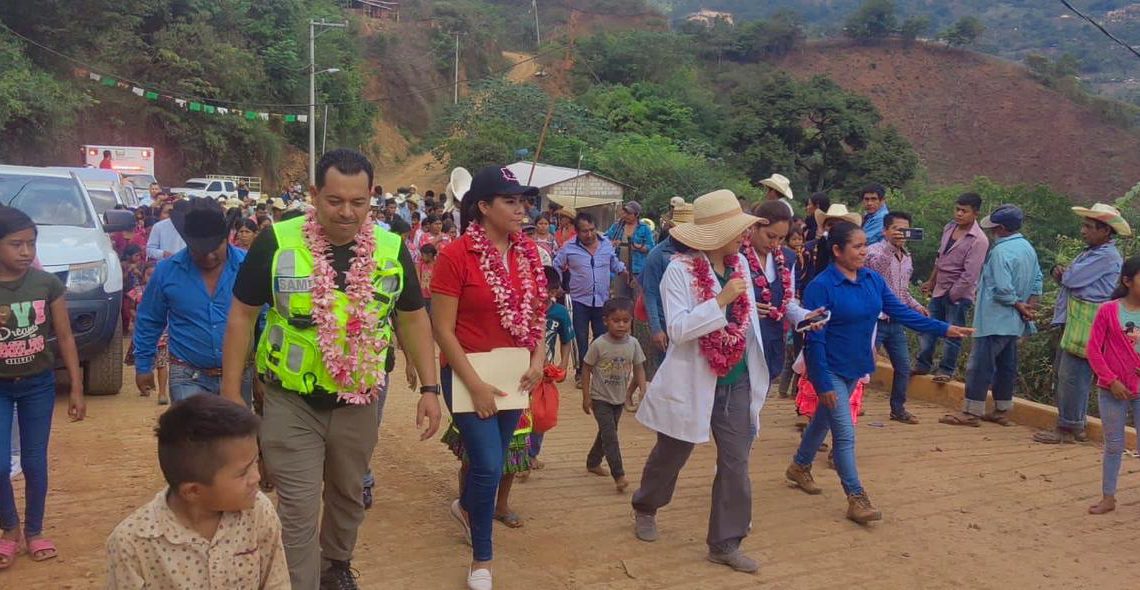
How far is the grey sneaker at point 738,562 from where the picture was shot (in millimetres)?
4996

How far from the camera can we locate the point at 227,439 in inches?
99.8

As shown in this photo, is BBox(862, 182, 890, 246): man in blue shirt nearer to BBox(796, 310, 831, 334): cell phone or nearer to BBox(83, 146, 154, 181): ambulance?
BBox(796, 310, 831, 334): cell phone

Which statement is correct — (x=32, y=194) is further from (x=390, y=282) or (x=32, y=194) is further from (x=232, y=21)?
(x=232, y=21)

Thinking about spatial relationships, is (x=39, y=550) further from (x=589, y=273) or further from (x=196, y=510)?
(x=589, y=273)

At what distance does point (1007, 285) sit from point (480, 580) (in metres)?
5.89

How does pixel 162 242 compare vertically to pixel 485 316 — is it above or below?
below

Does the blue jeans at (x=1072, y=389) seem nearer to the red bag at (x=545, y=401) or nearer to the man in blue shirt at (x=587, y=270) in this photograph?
the man in blue shirt at (x=587, y=270)

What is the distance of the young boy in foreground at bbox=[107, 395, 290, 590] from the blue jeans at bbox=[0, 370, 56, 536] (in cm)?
252

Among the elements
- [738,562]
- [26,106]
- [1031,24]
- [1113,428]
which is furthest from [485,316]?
[1031,24]

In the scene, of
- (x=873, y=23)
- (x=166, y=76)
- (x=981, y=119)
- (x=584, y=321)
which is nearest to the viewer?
(x=584, y=321)

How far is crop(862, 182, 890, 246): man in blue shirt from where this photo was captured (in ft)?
31.7

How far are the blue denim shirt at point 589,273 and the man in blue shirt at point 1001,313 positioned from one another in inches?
136

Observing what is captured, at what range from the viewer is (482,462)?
4422mm

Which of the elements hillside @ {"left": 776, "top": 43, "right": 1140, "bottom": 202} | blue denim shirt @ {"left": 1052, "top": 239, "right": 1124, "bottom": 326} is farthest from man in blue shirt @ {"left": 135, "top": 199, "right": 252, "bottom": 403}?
hillside @ {"left": 776, "top": 43, "right": 1140, "bottom": 202}
